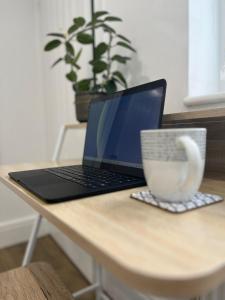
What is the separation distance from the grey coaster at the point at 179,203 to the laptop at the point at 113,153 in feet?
0.24

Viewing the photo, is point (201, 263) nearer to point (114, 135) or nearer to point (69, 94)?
point (114, 135)

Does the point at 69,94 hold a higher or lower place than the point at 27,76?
lower

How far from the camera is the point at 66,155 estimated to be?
164 centimetres

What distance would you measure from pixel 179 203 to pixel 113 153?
33 centimetres

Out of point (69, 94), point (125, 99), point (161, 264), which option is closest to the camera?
point (161, 264)

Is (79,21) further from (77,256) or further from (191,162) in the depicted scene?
(77,256)

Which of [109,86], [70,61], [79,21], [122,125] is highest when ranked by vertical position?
[79,21]

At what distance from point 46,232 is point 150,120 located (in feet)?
5.88

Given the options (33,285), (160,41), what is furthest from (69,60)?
(33,285)

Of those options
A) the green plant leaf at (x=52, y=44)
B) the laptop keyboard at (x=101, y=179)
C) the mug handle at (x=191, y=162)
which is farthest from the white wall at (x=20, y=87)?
the mug handle at (x=191, y=162)

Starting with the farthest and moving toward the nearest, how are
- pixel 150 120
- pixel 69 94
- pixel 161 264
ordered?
1. pixel 69 94
2. pixel 150 120
3. pixel 161 264

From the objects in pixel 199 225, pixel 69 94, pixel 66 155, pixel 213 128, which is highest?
pixel 69 94

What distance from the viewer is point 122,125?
68 centimetres

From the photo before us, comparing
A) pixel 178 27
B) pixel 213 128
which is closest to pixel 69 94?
pixel 178 27
